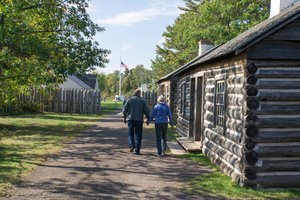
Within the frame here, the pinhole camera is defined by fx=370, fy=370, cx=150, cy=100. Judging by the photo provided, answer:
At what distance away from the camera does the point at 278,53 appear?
7633 mm

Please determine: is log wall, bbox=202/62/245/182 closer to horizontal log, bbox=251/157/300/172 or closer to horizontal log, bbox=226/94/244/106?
horizontal log, bbox=226/94/244/106

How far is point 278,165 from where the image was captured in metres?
7.60

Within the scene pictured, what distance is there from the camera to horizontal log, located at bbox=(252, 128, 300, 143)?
298 inches

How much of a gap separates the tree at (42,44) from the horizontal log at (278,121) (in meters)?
8.93

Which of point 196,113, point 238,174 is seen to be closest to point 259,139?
point 238,174

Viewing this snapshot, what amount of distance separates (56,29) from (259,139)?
1281cm

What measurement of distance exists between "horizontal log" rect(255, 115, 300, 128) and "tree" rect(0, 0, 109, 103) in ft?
29.3

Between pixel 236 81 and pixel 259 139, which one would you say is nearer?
pixel 259 139

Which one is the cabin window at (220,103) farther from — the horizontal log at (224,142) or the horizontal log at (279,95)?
the horizontal log at (279,95)

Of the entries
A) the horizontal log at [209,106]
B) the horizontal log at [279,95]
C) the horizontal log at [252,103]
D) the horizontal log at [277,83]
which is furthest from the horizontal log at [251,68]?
the horizontal log at [209,106]

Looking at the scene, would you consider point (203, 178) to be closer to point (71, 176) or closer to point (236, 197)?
point (236, 197)

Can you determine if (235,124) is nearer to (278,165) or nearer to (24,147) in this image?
(278,165)

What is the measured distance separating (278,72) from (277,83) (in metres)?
0.24

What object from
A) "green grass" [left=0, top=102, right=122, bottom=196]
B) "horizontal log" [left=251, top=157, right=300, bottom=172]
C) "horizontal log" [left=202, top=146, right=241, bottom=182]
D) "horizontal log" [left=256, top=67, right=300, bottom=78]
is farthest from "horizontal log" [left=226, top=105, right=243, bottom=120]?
"green grass" [left=0, top=102, right=122, bottom=196]
